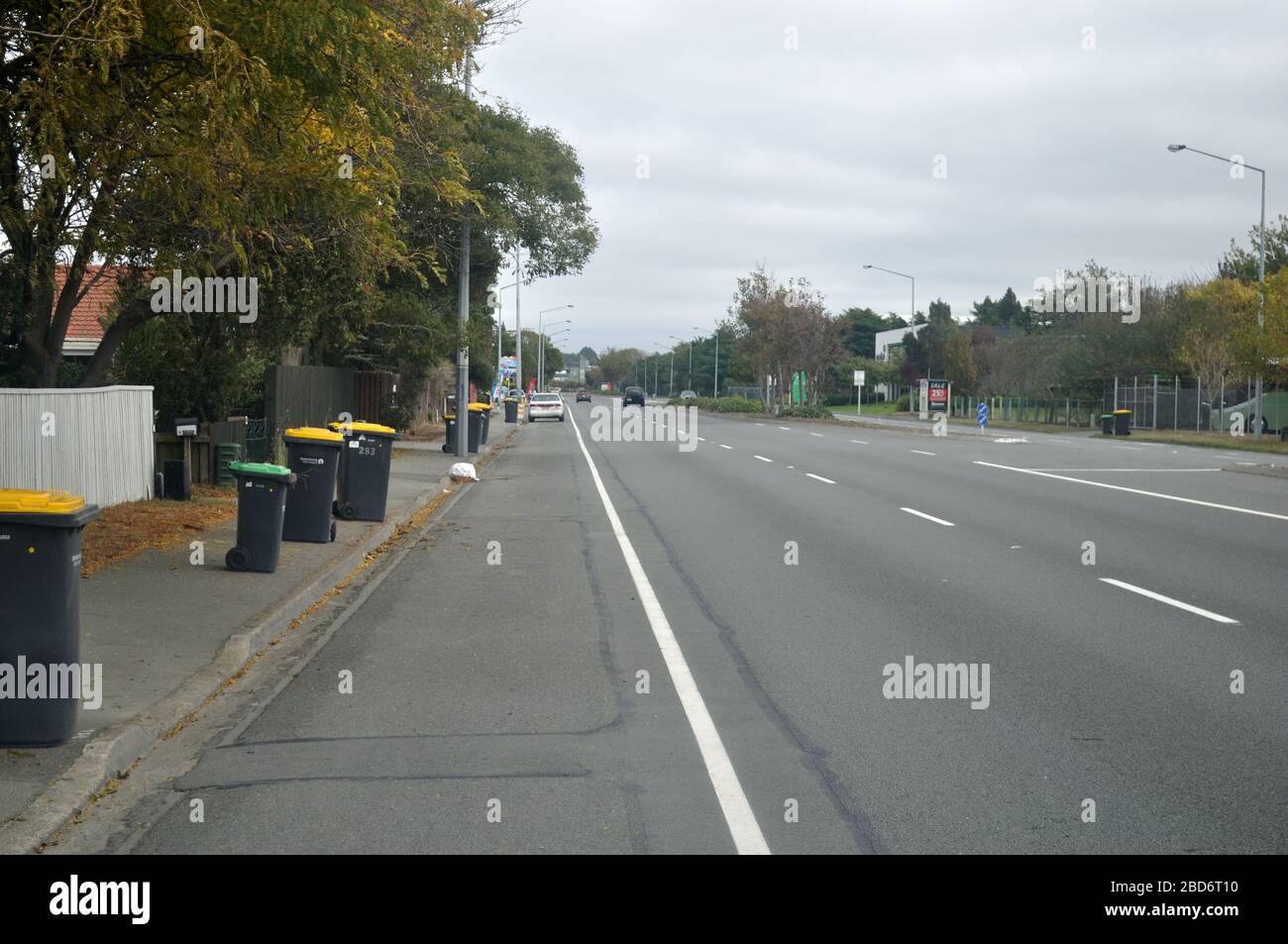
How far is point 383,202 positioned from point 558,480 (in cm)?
1237

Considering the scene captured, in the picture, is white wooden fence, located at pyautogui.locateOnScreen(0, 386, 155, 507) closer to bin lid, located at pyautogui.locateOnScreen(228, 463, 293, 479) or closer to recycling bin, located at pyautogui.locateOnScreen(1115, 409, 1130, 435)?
bin lid, located at pyautogui.locateOnScreen(228, 463, 293, 479)

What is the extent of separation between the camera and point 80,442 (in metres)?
16.4

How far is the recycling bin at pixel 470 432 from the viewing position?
3347 centimetres

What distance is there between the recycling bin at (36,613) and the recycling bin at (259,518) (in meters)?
5.77

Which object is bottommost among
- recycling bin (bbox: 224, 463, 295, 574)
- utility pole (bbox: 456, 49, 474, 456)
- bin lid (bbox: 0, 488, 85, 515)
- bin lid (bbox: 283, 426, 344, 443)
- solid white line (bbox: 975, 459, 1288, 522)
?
solid white line (bbox: 975, 459, 1288, 522)

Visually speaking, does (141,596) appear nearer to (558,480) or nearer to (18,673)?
(18,673)

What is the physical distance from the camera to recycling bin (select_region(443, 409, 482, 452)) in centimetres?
3347

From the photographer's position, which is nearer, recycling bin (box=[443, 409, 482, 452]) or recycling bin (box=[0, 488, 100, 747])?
recycling bin (box=[0, 488, 100, 747])

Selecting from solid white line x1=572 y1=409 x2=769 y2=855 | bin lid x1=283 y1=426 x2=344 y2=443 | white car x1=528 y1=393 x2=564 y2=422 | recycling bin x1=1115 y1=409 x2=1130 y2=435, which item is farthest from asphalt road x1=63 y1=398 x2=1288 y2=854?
white car x1=528 y1=393 x2=564 y2=422

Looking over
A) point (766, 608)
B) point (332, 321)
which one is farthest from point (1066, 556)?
point (332, 321)

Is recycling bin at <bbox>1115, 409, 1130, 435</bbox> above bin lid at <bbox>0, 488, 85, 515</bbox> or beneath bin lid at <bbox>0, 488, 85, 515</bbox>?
beneath

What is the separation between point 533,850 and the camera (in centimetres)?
549

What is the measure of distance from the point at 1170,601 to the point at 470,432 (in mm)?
26651

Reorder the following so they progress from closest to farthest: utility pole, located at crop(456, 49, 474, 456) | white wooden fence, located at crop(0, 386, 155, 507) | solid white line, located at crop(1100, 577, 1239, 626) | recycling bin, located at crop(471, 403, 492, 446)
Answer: solid white line, located at crop(1100, 577, 1239, 626) < white wooden fence, located at crop(0, 386, 155, 507) < utility pole, located at crop(456, 49, 474, 456) < recycling bin, located at crop(471, 403, 492, 446)
